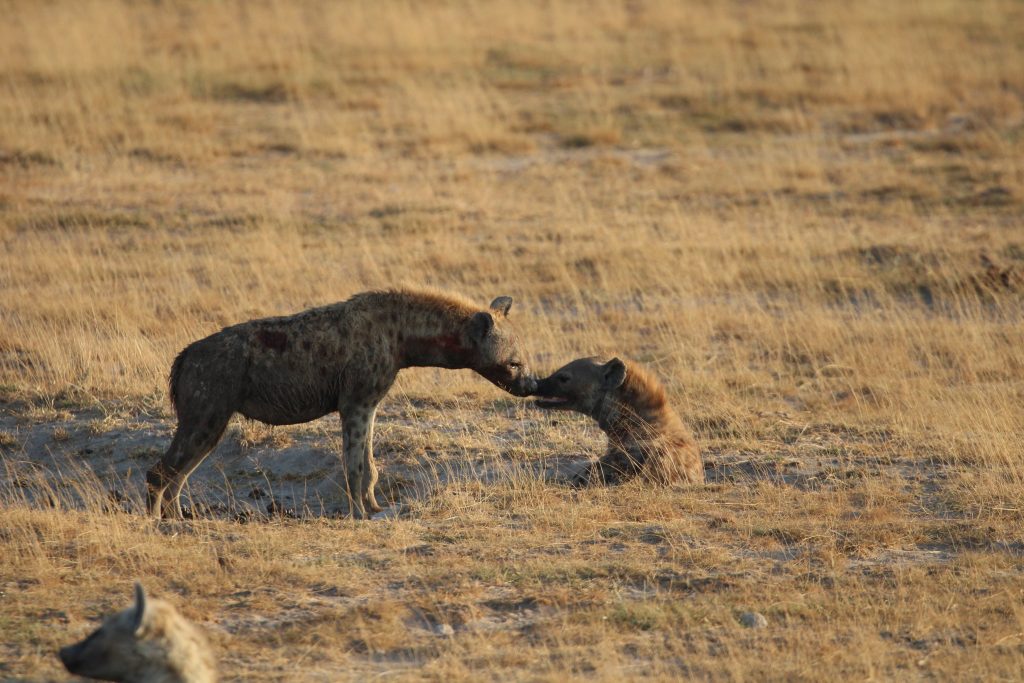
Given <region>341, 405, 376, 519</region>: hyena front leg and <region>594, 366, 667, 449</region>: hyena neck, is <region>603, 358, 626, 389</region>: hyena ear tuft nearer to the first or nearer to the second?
<region>594, 366, 667, 449</region>: hyena neck

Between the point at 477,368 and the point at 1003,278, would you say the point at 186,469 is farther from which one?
the point at 1003,278

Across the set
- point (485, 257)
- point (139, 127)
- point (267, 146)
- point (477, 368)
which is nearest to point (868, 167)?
point (485, 257)

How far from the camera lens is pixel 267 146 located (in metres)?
15.7

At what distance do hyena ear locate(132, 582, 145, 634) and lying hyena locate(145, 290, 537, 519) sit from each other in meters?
2.45

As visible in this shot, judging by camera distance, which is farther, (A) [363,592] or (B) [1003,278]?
(B) [1003,278]

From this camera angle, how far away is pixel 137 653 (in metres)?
4.27

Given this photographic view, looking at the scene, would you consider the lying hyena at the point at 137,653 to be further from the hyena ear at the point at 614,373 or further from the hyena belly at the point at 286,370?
the hyena ear at the point at 614,373

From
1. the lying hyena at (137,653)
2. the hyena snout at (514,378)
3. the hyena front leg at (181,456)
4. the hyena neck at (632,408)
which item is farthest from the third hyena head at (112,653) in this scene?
the hyena neck at (632,408)

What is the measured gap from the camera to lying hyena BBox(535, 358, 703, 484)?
24.5 feet

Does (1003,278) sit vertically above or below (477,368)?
below

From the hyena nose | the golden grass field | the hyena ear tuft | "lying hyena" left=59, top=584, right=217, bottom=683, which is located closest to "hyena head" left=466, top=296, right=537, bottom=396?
the golden grass field

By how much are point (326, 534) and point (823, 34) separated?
1754 centimetres

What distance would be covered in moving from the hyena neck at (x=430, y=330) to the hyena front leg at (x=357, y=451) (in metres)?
0.32

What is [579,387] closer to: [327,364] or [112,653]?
[327,364]
